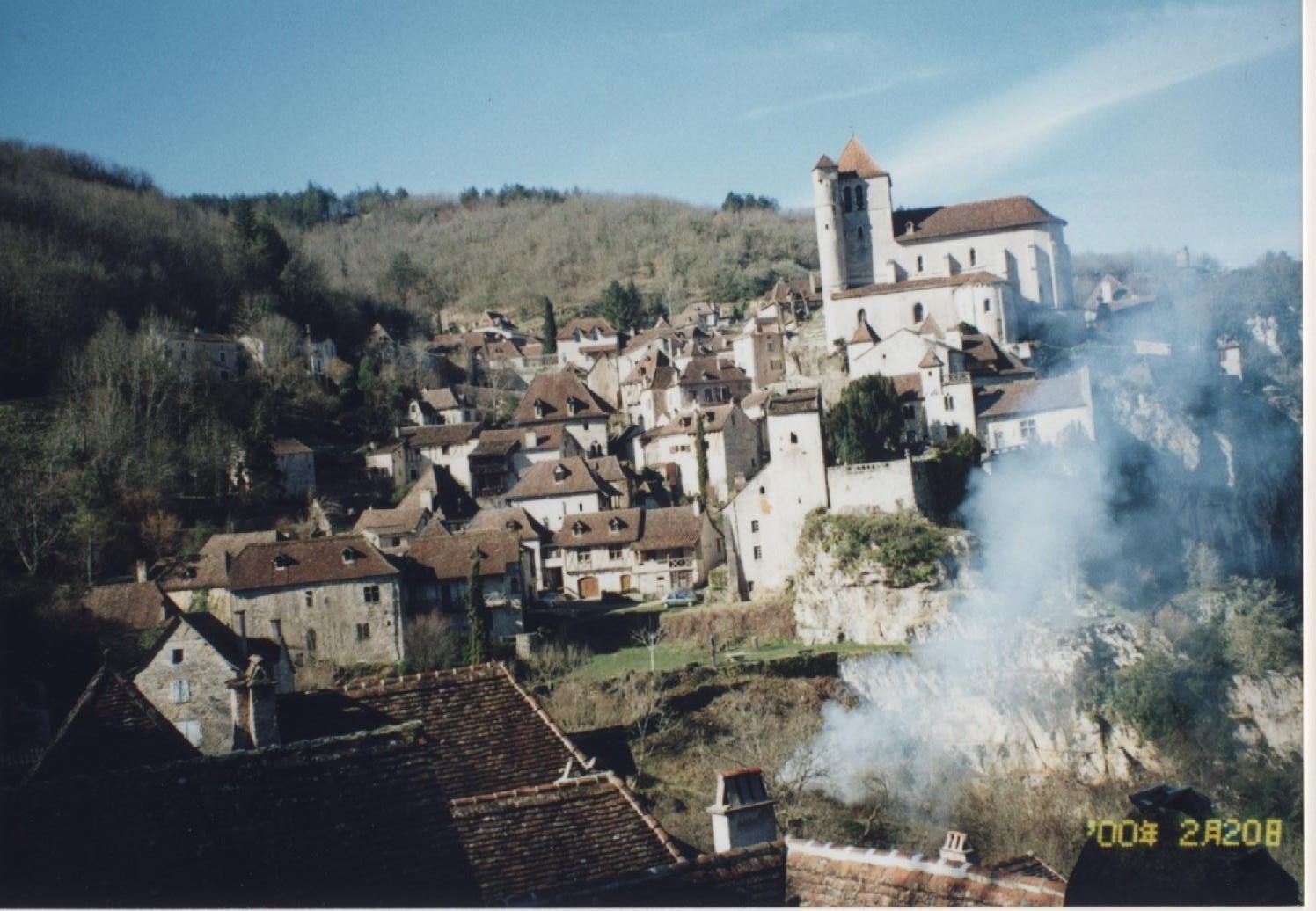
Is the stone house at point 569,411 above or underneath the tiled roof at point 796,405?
above

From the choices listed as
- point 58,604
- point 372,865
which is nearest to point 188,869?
point 372,865

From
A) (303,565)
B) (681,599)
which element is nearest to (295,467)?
(303,565)

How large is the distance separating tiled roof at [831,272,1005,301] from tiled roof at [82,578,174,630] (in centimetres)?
1603

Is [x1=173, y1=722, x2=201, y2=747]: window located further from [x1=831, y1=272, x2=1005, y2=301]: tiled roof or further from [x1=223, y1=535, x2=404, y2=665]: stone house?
[x1=831, y1=272, x2=1005, y2=301]: tiled roof

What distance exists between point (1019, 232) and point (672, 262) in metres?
26.2

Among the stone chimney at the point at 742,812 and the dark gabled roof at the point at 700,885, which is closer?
the dark gabled roof at the point at 700,885

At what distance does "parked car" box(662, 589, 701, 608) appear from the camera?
18641mm

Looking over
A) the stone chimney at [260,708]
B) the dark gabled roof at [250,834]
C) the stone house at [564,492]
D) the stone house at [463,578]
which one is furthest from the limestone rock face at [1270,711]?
the stone house at [564,492]

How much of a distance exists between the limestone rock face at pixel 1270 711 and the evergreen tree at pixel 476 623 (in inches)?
342

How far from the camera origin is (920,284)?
84.0 feet

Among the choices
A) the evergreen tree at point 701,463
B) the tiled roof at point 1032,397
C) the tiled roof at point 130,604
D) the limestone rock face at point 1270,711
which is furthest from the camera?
the evergreen tree at point 701,463

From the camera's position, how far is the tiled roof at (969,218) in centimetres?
2567

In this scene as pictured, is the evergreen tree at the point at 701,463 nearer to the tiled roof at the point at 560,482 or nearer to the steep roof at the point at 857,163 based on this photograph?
the tiled roof at the point at 560,482

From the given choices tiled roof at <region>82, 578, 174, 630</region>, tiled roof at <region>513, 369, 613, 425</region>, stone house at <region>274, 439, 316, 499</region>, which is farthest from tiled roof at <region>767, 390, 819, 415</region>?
tiled roof at <region>82, 578, 174, 630</region>
